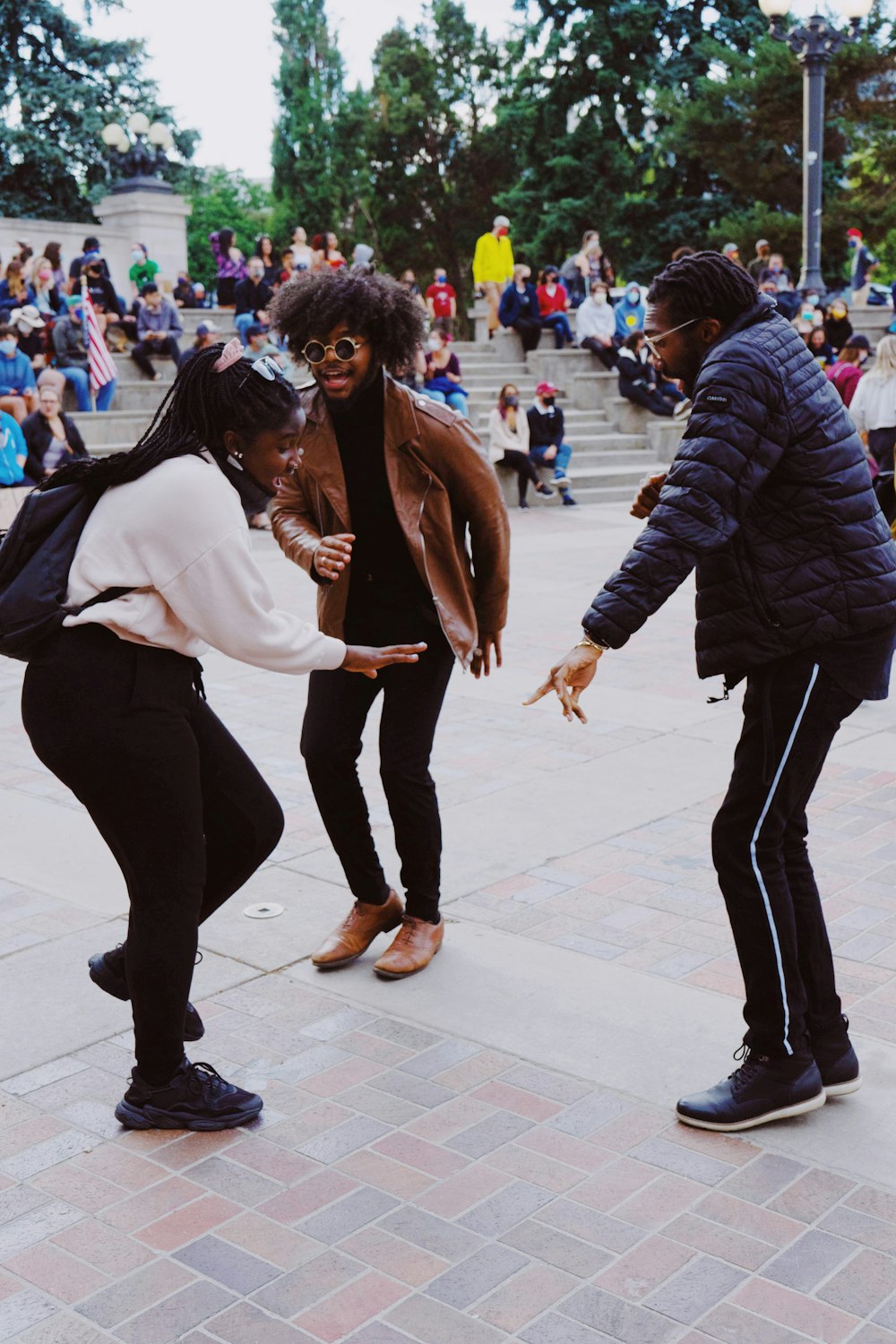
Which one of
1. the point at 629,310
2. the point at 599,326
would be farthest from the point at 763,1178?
the point at 629,310

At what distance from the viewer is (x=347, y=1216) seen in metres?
2.87

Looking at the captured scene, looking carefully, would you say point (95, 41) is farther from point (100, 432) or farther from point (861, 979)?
point (861, 979)

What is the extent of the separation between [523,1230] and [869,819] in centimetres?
295

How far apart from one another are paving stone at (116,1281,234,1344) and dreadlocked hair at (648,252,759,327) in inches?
85.5

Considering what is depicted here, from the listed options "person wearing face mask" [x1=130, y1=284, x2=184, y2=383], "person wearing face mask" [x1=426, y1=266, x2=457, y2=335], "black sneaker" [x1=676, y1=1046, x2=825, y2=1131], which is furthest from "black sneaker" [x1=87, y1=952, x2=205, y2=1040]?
"person wearing face mask" [x1=426, y1=266, x2=457, y2=335]

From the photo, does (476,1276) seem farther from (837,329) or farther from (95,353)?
(837,329)

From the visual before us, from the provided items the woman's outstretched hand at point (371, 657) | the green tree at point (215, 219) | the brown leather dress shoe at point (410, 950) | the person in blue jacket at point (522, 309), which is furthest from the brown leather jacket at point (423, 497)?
the green tree at point (215, 219)

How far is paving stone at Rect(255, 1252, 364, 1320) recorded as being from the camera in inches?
101

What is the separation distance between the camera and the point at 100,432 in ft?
52.2

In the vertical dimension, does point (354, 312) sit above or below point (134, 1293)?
above

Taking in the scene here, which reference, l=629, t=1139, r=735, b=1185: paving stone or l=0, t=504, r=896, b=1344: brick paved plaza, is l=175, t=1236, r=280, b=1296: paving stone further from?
l=629, t=1139, r=735, b=1185: paving stone

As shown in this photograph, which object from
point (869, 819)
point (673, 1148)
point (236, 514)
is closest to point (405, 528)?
point (236, 514)

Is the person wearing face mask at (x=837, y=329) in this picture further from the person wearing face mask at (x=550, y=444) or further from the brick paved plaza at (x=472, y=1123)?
the brick paved plaza at (x=472, y=1123)

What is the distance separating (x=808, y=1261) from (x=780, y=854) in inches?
33.8
